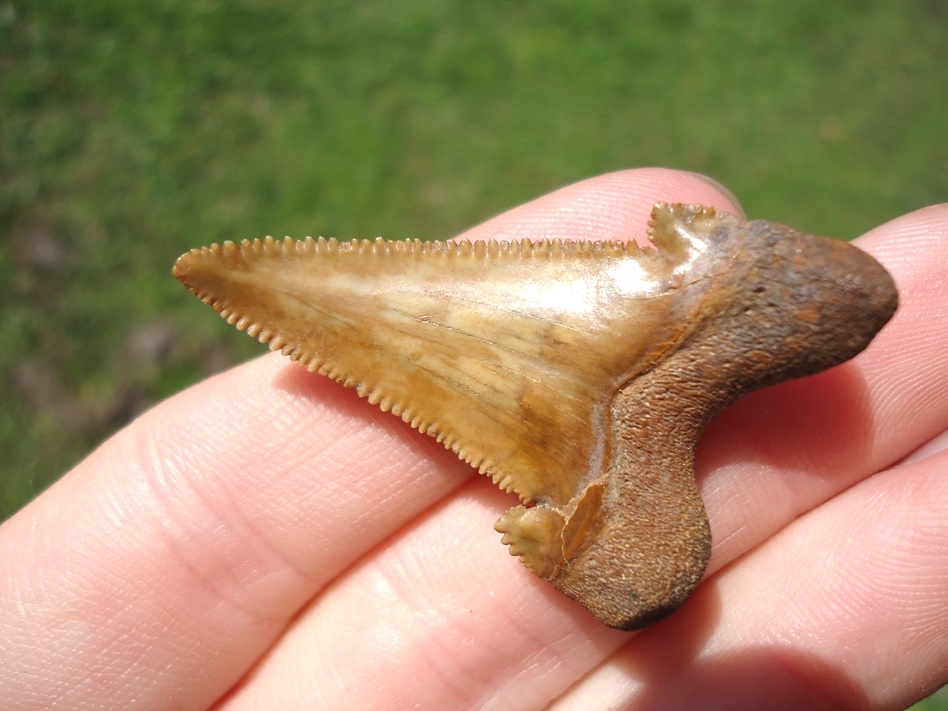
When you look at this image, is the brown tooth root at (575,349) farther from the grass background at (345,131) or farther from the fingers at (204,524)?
the grass background at (345,131)

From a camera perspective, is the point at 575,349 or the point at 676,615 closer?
the point at 575,349

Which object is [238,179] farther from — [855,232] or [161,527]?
[855,232]

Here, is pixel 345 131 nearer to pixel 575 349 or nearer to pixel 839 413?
pixel 575 349

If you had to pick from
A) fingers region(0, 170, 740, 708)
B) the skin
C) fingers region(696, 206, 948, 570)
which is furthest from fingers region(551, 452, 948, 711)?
fingers region(0, 170, 740, 708)

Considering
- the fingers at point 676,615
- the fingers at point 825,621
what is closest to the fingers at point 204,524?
the fingers at point 676,615

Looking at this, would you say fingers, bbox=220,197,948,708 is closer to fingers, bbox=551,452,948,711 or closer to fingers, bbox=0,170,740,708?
fingers, bbox=551,452,948,711

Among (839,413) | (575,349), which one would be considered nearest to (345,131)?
(575,349)
